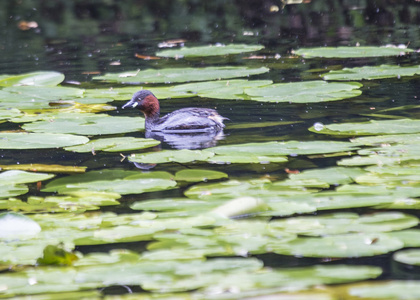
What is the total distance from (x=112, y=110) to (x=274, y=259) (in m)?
5.04

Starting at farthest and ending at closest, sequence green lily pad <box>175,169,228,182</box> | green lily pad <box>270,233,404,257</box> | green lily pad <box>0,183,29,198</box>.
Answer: green lily pad <box>175,169,228,182</box>, green lily pad <box>0,183,29,198</box>, green lily pad <box>270,233,404,257</box>

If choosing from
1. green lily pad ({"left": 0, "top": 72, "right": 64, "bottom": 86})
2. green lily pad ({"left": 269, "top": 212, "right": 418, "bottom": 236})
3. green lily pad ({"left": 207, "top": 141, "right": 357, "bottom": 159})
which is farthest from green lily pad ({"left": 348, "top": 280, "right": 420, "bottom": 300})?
green lily pad ({"left": 0, "top": 72, "right": 64, "bottom": 86})

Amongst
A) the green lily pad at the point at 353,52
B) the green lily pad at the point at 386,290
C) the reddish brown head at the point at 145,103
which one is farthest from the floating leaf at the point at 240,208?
the green lily pad at the point at 353,52

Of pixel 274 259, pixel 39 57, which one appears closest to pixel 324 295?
pixel 274 259

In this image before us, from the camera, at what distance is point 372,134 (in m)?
6.15

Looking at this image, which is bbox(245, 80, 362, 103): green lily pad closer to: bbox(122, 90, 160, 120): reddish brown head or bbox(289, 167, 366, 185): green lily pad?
bbox(122, 90, 160, 120): reddish brown head

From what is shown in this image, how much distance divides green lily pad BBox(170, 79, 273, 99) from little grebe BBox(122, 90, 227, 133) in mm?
933

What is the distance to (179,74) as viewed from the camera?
995cm

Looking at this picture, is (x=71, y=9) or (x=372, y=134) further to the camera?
(x=71, y=9)

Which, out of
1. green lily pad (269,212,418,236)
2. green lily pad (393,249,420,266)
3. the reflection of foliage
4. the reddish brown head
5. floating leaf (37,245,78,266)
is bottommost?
green lily pad (393,249,420,266)

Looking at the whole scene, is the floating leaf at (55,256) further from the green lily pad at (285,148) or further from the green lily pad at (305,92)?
the green lily pad at (305,92)

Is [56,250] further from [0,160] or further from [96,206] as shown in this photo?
[0,160]

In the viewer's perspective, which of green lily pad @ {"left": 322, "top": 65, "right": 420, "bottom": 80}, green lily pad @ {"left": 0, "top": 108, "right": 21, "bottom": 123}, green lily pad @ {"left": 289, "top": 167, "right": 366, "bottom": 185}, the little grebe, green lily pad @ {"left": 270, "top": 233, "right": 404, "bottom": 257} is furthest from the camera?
green lily pad @ {"left": 322, "top": 65, "right": 420, "bottom": 80}

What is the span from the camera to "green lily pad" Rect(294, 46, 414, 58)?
10578 mm
